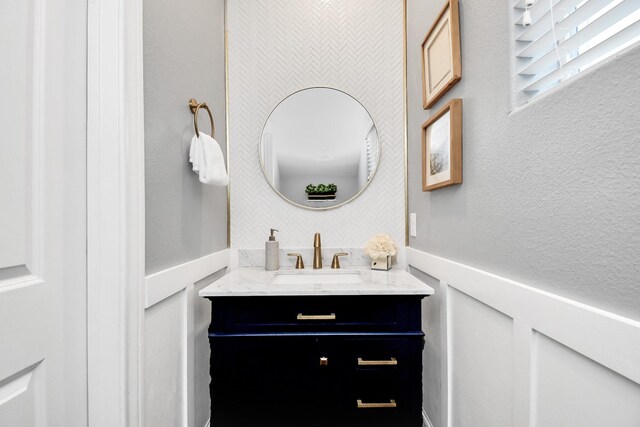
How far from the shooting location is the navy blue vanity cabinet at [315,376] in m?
1.21

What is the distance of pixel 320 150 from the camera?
185 cm

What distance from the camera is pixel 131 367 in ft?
2.81

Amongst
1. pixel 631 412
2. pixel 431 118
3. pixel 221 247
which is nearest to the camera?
pixel 631 412

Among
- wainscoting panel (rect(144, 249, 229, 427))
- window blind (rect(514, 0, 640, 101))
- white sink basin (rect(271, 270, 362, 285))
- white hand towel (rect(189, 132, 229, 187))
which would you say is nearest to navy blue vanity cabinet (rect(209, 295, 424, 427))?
wainscoting panel (rect(144, 249, 229, 427))

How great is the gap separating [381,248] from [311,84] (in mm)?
1051

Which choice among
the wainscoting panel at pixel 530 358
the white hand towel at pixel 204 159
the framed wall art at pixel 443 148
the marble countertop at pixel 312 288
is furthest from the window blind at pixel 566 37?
the white hand towel at pixel 204 159

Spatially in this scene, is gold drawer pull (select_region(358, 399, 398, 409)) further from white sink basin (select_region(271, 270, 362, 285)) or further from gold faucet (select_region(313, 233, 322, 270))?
gold faucet (select_region(313, 233, 322, 270))

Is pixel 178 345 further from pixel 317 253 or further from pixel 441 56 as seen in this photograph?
pixel 441 56

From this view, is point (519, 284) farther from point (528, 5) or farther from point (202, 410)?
point (202, 410)

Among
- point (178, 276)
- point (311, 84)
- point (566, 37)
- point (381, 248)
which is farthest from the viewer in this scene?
point (311, 84)

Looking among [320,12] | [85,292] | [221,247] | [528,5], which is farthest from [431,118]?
[85,292]

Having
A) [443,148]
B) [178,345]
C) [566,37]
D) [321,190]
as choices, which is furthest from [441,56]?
[178,345]

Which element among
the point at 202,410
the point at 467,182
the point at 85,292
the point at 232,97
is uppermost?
the point at 232,97

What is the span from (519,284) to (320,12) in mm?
1783
